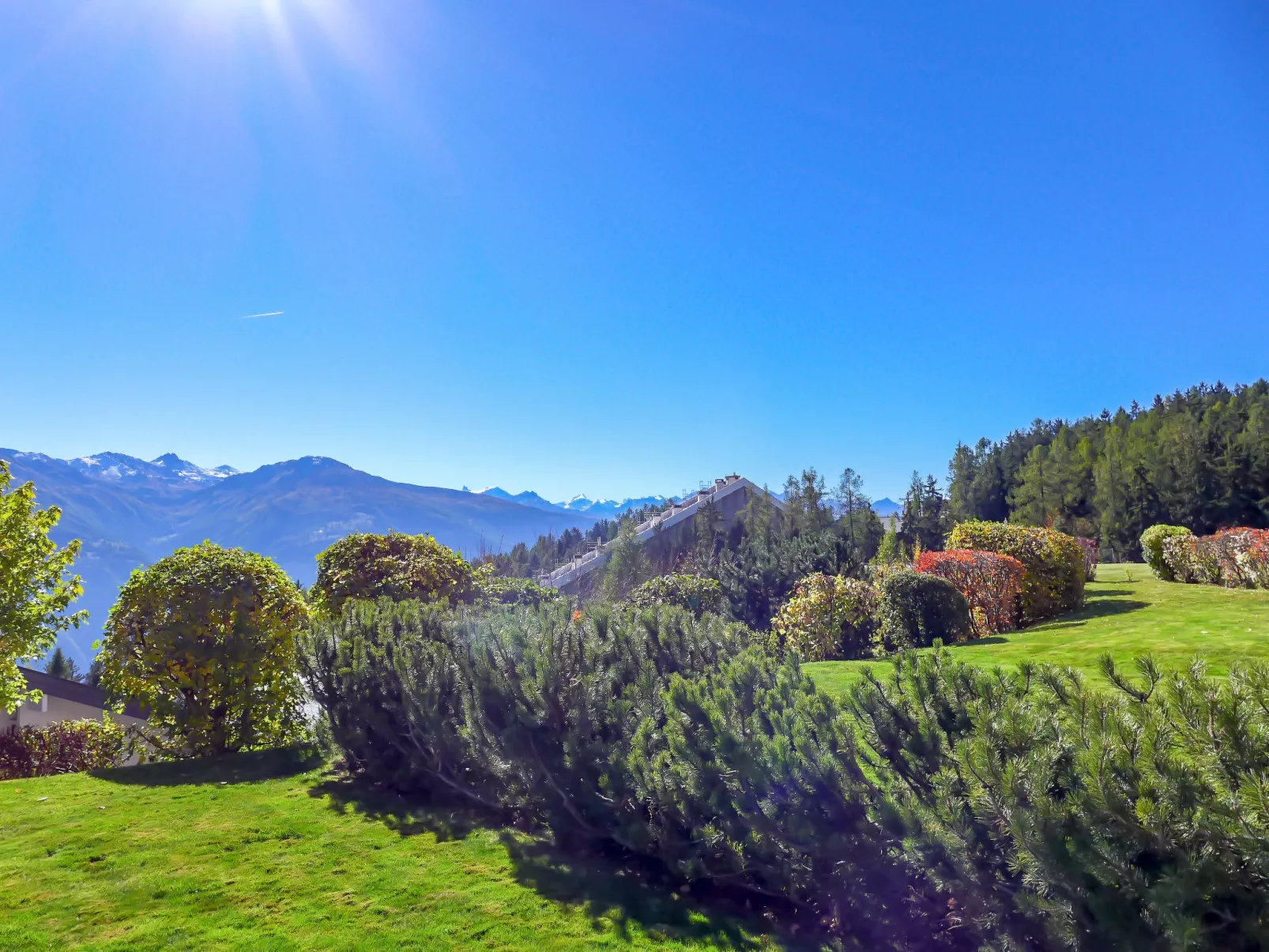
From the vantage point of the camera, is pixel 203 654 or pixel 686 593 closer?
pixel 203 654

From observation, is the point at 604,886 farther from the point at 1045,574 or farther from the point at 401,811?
the point at 1045,574

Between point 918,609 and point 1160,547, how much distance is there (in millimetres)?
12688

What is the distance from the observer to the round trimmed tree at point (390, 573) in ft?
34.0

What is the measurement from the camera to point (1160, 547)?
20.2 meters

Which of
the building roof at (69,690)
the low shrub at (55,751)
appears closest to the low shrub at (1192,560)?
the low shrub at (55,751)

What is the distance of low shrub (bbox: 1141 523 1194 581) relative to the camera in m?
19.6

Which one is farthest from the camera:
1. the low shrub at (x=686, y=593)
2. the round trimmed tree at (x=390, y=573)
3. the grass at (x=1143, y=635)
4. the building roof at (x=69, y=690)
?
the building roof at (x=69, y=690)

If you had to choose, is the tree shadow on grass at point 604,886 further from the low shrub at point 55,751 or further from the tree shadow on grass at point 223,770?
the low shrub at point 55,751

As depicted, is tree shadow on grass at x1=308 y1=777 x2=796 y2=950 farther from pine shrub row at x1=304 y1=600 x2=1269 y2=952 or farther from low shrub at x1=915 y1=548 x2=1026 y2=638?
low shrub at x1=915 y1=548 x2=1026 y2=638

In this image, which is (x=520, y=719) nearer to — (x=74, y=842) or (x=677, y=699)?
(x=677, y=699)

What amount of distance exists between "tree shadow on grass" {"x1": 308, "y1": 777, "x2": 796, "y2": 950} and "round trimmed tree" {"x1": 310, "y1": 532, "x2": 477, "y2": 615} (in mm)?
4311

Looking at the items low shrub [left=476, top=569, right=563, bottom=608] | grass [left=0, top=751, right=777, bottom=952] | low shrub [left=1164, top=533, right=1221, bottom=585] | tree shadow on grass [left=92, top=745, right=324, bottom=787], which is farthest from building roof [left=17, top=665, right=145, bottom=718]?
low shrub [left=1164, top=533, right=1221, bottom=585]

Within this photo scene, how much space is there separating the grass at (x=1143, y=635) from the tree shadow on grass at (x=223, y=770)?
6236mm

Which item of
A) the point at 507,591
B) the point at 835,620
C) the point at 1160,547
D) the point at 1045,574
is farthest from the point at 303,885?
the point at 1160,547
